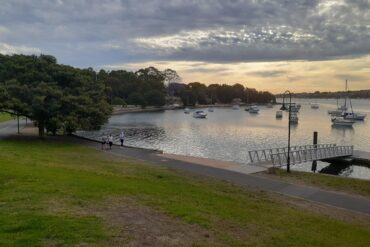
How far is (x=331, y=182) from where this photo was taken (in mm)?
23797

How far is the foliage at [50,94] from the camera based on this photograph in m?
36.6

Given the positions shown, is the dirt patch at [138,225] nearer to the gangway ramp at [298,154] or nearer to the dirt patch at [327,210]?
the dirt patch at [327,210]

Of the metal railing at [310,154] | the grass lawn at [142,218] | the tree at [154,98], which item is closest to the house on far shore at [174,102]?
the tree at [154,98]

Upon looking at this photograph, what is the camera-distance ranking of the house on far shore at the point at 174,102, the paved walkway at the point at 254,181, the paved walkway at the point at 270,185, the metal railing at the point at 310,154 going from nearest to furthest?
the paved walkway at the point at 270,185 < the paved walkway at the point at 254,181 < the metal railing at the point at 310,154 < the house on far shore at the point at 174,102

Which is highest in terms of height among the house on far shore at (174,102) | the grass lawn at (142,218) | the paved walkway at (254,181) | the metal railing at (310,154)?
the house on far shore at (174,102)

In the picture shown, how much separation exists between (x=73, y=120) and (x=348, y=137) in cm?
5227

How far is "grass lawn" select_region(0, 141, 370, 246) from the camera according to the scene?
8383 millimetres

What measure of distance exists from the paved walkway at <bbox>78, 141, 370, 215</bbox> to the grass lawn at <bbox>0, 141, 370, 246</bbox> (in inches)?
118

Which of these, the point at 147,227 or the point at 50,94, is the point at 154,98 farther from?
the point at 147,227

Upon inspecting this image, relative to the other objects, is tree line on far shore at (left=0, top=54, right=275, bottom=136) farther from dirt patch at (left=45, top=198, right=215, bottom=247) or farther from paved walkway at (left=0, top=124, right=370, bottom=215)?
dirt patch at (left=45, top=198, right=215, bottom=247)

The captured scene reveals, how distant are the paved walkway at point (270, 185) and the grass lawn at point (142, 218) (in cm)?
300

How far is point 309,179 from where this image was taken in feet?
81.0

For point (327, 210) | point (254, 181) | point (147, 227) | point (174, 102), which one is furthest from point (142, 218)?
point (174, 102)

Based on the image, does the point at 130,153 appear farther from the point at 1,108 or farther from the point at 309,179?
the point at 309,179
